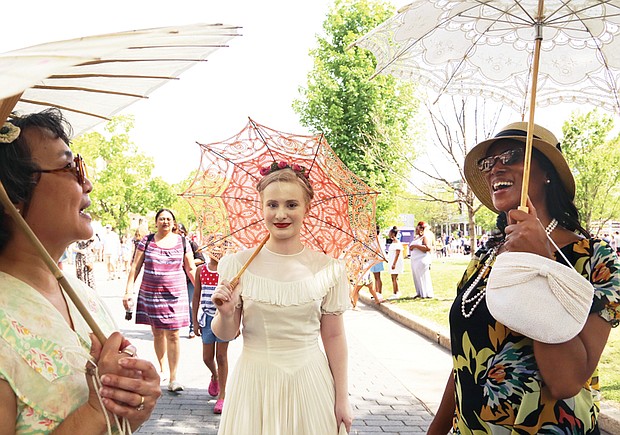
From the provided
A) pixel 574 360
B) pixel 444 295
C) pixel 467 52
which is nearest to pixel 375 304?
pixel 444 295

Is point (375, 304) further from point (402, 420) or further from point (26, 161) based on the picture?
point (26, 161)

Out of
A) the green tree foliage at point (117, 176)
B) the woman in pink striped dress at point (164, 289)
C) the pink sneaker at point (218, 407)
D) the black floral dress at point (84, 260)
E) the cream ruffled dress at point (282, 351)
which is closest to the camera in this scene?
the cream ruffled dress at point (282, 351)

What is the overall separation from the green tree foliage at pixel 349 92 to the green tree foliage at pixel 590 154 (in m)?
6.74

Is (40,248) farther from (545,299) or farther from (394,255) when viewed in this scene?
(394,255)

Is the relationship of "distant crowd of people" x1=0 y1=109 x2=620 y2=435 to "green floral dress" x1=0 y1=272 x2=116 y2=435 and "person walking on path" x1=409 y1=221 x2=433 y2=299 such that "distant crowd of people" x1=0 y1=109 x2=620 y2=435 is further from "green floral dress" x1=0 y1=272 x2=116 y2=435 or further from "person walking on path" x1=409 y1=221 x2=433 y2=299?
"person walking on path" x1=409 y1=221 x2=433 y2=299

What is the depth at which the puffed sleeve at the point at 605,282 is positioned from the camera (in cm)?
201

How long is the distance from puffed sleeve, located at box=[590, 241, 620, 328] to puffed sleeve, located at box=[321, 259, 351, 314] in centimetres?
165

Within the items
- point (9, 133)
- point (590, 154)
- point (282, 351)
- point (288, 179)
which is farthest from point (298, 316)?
point (590, 154)

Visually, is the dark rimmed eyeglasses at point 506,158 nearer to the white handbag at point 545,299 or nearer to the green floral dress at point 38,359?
the white handbag at point 545,299

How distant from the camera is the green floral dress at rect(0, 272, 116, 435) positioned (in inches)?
58.7

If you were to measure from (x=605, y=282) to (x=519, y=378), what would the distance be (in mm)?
487

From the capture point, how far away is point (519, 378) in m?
2.11

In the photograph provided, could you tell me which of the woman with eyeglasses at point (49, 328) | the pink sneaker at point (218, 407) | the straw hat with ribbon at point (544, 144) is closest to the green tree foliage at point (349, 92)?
the pink sneaker at point (218, 407)

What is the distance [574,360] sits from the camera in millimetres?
1956
